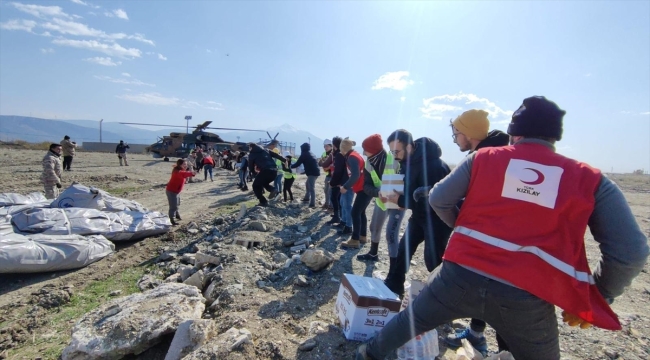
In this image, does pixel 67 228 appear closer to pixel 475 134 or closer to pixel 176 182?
pixel 176 182

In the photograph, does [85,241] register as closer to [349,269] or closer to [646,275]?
[349,269]

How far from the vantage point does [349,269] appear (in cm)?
426

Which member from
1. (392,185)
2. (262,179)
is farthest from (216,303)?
(262,179)

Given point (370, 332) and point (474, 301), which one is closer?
point (474, 301)

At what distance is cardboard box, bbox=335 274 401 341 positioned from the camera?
2.39 metres

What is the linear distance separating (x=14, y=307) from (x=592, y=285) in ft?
17.3

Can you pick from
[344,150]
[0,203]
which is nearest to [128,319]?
[344,150]

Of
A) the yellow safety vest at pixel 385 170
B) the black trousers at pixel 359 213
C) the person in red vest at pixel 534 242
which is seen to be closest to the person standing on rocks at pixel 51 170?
the black trousers at pixel 359 213

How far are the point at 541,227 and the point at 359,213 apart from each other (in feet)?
12.5

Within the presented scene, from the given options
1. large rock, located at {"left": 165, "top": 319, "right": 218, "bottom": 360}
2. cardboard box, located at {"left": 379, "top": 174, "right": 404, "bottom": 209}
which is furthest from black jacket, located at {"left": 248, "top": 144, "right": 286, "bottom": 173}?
large rock, located at {"left": 165, "top": 319, "right": 218, "bottom": 360}

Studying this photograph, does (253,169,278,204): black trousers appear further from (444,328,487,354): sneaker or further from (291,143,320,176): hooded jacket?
(444,328,487,354): sneaker

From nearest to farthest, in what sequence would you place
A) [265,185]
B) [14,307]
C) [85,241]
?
[14,307] < [85,241] < [265,185]

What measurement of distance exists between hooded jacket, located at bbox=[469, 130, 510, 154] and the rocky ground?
5.40ft

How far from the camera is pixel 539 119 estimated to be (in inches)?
57.9
